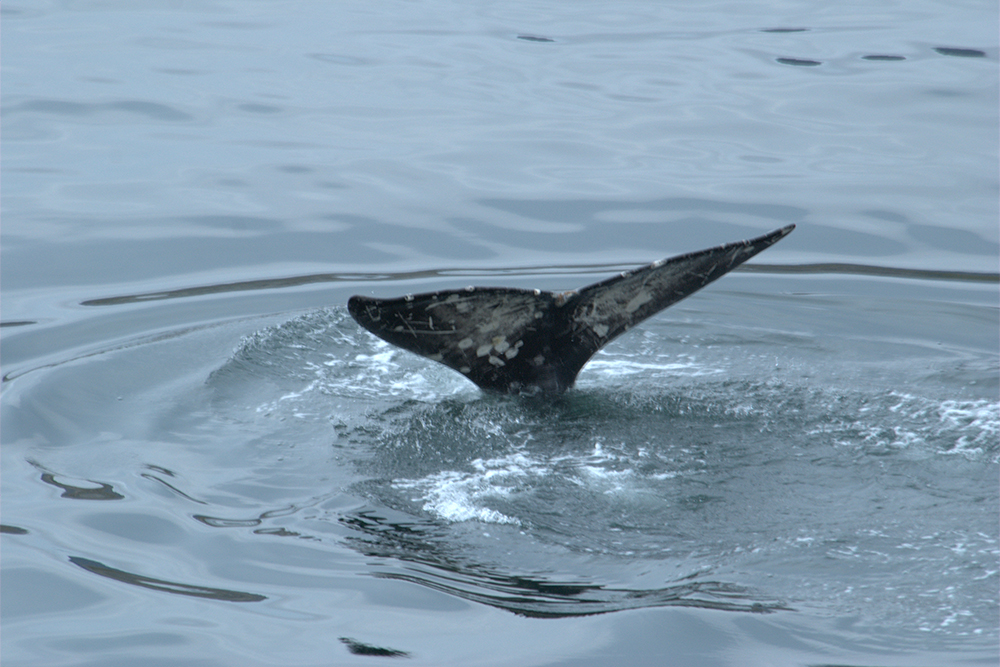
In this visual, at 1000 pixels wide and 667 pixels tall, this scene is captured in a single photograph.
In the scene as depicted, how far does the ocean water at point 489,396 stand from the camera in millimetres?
4094

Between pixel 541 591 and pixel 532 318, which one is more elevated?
pixel 532 318

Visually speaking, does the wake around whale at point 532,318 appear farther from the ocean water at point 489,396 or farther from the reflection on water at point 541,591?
the reflection on water at point 541,591

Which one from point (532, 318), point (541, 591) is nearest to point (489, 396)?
point (532, 318)

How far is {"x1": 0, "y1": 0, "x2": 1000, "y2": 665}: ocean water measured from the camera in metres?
4.09

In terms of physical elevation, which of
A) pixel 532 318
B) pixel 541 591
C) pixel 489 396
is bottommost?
pixel 541 591

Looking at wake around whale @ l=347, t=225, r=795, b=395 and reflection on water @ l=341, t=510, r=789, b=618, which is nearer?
reflection on water @ l=341, t=510, r=789, b=618

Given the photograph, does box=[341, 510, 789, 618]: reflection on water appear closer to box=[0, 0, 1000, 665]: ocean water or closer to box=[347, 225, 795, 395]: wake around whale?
box=[0, 0, 1000, 665]: ocean water

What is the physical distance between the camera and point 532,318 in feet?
18.2

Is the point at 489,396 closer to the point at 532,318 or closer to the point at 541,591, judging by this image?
the point at 532,318

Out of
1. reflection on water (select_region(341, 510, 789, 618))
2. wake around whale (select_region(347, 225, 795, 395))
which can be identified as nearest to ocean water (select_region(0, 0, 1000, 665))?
reflection on water (select_region(341, 510, 789, 618))

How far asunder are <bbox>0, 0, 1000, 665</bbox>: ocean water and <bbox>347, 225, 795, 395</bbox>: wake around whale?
192 mm

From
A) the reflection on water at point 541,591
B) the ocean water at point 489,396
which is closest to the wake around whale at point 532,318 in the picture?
the ocean water at point 489,396

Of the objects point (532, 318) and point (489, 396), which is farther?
point (489, 396)

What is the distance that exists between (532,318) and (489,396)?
1.73ft
